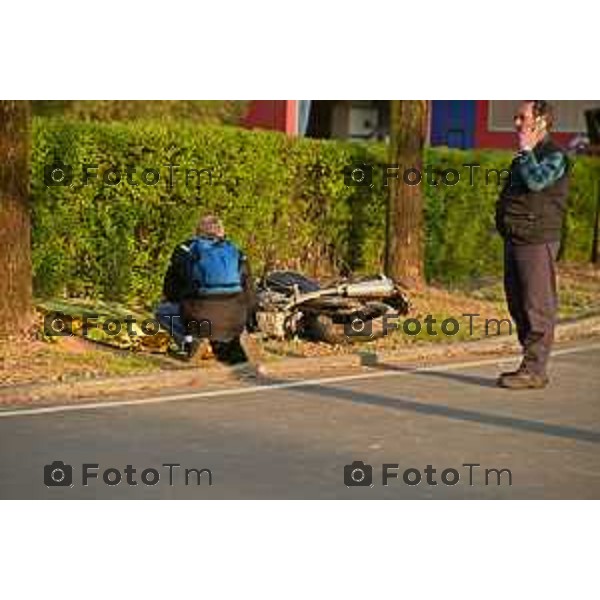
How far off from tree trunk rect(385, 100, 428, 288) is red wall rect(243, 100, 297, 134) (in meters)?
19.5

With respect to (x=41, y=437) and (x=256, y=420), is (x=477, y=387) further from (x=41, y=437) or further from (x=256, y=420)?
(x=41, y=437)

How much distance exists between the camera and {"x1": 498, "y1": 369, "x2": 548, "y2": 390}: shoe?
423 inches

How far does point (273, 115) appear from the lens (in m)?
36.6

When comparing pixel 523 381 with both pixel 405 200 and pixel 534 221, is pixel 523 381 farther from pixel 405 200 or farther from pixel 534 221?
pixel 405 200

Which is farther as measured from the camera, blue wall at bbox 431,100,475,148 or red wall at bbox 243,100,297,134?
blue wall at bbox 431,100,475,148

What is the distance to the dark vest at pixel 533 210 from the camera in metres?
10.4

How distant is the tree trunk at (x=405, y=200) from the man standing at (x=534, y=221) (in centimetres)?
530

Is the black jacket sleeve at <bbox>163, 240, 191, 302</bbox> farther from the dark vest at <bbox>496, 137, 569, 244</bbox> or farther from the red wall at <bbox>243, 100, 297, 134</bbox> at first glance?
the red wall at <bbox>243, 100, 297, 134</bbox>

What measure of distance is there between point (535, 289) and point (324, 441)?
254cm

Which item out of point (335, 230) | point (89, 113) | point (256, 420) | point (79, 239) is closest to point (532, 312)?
point (256, 420)

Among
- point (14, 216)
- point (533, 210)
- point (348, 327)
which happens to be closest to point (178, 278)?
point (14, 216)

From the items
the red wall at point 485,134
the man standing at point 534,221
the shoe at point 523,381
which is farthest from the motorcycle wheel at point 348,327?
the red wall at point 485,134

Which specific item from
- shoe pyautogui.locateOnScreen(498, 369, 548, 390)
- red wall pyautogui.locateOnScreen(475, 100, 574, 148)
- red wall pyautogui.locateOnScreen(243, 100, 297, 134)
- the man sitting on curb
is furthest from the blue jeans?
red wall pyautogui.locateOnScreen(475, 100, 574, 148)

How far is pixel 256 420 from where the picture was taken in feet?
30.2
